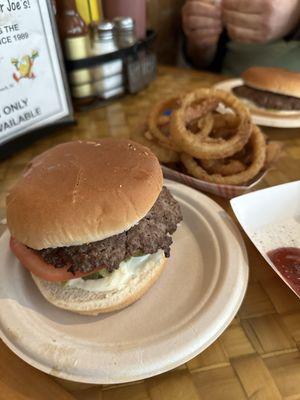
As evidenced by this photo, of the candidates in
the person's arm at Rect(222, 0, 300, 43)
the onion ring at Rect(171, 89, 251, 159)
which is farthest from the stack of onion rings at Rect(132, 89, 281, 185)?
the person's arm at Rect(222, 0, 300, 43)

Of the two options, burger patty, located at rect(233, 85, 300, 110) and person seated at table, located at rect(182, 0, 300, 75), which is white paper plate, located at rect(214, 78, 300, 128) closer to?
burger patty, located at rect(233, 85, 300, 110)

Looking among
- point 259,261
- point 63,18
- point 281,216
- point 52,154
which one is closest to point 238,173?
point 281,216

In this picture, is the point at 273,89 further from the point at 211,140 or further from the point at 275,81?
the point at 211,140

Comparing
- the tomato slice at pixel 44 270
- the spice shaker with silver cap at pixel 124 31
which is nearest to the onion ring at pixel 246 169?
the tomato slice at pixel 44 270

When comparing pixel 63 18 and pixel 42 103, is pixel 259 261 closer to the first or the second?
pixel 42 103

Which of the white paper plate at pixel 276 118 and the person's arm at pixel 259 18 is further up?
the person's arm at pixel 259 18

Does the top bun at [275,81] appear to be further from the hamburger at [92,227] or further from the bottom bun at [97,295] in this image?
the bottom bun at [97,295]

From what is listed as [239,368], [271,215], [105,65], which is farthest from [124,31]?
[239,368]
